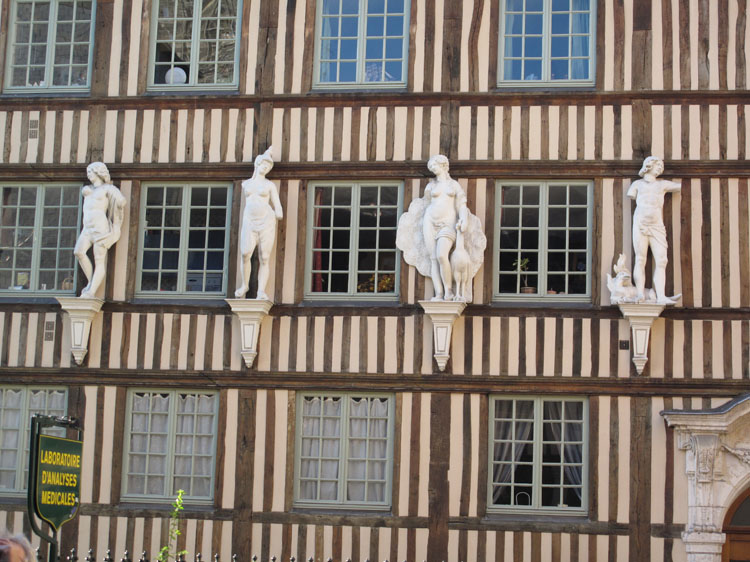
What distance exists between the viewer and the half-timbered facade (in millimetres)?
13719

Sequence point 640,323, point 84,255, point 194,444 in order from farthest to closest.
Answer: point 84,255, point 194,444, point 640,323

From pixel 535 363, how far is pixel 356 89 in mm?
3979

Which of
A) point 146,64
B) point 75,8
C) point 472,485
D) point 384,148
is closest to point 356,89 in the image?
point 384,148

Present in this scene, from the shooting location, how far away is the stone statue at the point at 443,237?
548 inches

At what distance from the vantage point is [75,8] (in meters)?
15.5

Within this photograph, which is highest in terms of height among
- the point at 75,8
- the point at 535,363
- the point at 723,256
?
the point at 75,8

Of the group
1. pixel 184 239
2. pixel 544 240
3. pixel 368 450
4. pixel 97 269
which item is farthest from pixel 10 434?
pixel 544 240

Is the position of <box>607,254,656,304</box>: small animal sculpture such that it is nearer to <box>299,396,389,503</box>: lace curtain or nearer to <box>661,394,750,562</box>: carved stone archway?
<box>661,394,750,562</box>: carved stone archway

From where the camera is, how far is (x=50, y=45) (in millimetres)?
15422

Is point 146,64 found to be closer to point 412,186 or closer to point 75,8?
point 75,8

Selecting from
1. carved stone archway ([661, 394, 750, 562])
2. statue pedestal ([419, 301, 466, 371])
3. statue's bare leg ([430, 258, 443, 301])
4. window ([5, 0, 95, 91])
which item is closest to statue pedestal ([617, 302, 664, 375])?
carved stone archway ([661, 394, 750, 562])

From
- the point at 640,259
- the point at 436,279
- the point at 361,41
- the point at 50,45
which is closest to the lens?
the point at 640,259

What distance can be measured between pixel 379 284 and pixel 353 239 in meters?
0.64

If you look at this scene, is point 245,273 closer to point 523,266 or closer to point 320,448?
point 320,448
